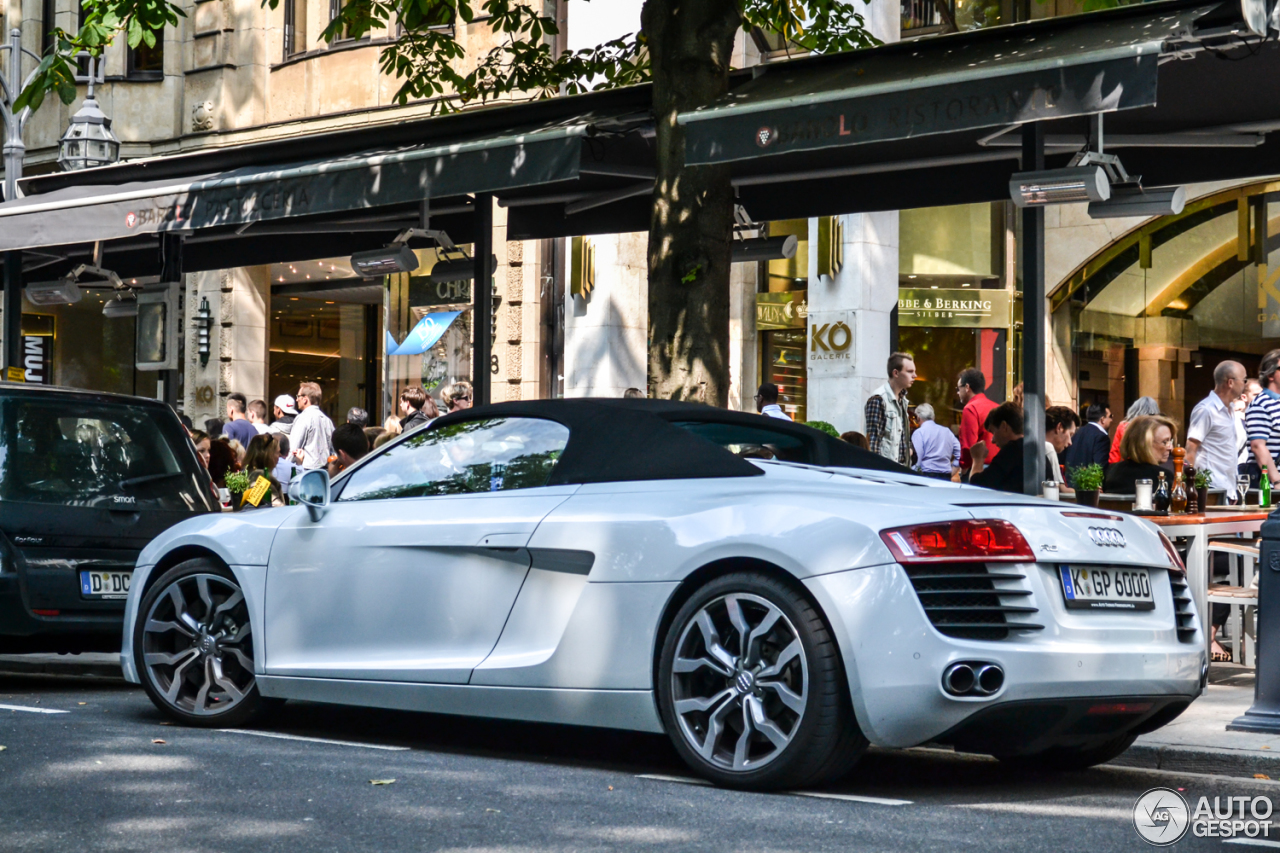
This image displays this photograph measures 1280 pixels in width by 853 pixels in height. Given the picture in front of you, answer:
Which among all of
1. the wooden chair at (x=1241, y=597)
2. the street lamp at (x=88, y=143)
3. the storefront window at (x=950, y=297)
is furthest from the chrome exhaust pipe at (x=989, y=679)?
the street lamp at (x=88, y=143)

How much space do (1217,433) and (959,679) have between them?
22.5ft

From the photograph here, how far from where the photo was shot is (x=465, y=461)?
6.95m

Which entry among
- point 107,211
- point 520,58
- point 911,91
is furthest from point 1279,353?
point 107,211

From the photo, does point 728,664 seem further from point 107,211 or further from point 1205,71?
point 107,211

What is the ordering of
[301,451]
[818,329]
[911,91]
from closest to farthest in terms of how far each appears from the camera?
[911,91]
[301,451]
[818,329]

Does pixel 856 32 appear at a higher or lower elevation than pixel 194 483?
higher

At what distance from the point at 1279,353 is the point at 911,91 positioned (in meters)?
4.79

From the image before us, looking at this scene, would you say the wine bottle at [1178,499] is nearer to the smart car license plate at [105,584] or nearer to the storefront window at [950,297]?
the smart car license plate at [105,584]

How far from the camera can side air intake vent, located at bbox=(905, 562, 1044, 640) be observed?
552 centimetres

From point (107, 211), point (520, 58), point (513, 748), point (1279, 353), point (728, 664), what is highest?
point (520, 58)

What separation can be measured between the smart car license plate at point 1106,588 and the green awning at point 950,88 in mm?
2603

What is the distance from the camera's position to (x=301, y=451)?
17.0m

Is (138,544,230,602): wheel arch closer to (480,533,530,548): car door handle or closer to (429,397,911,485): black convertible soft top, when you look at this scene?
(429,397,911,485): black convertible soft top

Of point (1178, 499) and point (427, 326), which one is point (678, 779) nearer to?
point (1178, 499)
